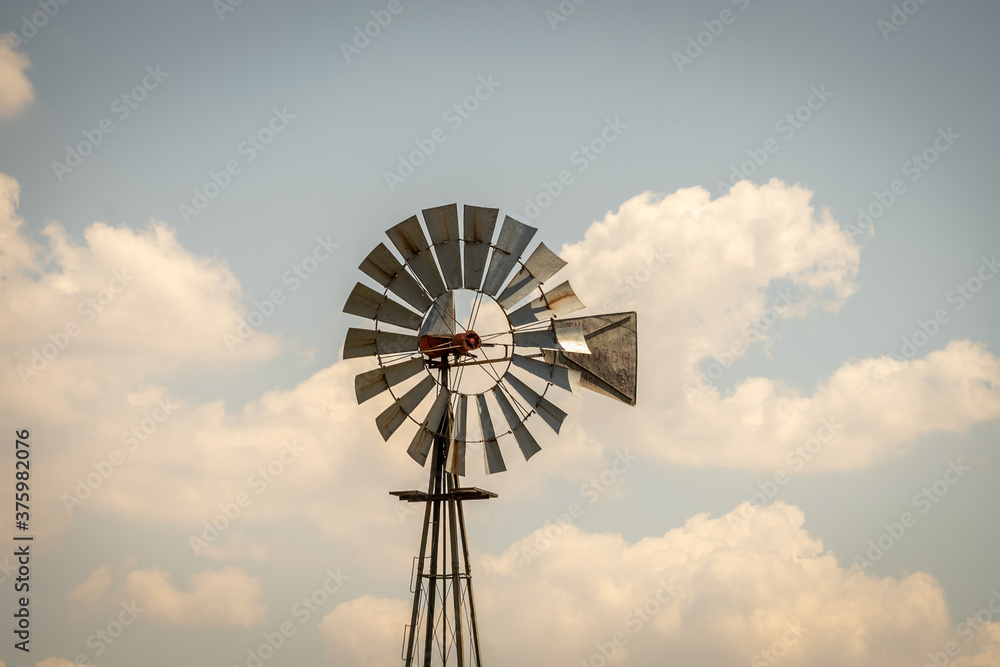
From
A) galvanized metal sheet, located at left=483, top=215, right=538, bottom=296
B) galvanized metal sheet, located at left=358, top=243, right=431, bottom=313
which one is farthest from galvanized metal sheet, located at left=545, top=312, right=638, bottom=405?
galvanized metal sheet, located at left=358, top=243, right=431, bottom=313

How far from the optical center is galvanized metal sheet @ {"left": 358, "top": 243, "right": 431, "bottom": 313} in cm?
→ 1088

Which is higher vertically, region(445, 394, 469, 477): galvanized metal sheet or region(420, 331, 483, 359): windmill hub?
region(420, 331, 483, 359): windmill hub

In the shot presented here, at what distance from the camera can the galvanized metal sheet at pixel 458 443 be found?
10.7 metres

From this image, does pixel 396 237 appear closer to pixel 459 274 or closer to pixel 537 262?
pixel 459 274

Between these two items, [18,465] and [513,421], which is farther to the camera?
[18,465]

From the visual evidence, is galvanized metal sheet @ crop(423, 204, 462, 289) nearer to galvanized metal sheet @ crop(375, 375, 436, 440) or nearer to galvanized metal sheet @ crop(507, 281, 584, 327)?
galvanized metal sheet @ crop(507, 281, 584, 327)

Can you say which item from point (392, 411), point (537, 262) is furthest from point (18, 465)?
point (537, 262)

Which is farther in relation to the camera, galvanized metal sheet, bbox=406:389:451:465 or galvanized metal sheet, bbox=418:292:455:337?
galvanized metal sheet, bbox=418:292:455:337

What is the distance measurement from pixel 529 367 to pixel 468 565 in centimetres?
247

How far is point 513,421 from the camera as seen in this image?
36.0 feet

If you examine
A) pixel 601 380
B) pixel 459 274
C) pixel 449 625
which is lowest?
pixel 449 625

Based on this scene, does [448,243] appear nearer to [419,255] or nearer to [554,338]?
[419,255]

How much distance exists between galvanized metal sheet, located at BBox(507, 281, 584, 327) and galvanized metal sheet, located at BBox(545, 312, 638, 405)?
0.33 m

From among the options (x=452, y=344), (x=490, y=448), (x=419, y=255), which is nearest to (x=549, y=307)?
(x=452, y=344)
